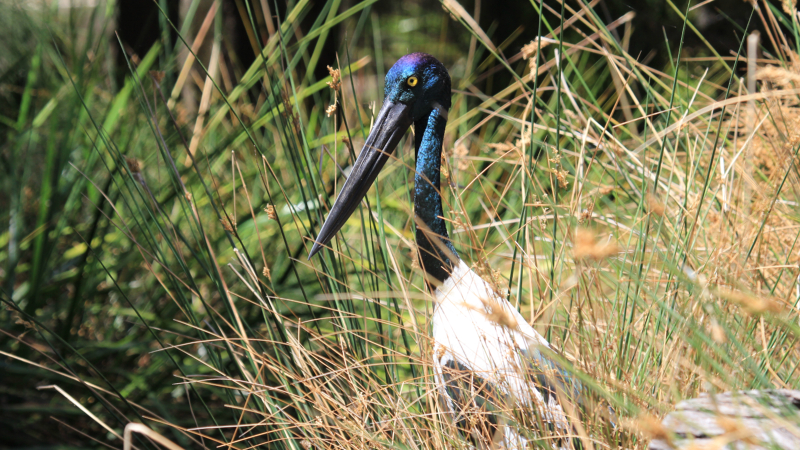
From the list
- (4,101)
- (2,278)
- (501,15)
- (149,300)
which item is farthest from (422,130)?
(501,15)

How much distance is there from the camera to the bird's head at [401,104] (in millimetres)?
1585

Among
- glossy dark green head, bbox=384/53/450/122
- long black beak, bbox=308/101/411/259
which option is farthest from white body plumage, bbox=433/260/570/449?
glossy dark green head, bbox=384/53/450/122

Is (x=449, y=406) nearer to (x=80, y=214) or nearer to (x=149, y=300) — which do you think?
(x=149, y=300)

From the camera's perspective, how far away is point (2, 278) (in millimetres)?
2180

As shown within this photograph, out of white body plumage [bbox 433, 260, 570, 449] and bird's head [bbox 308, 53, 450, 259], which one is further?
bird's head [bbox 308, 53, 450, 259]

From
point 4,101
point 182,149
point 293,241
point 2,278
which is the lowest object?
point 293,241

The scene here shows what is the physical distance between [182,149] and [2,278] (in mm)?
912

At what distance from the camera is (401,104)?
5.39 ft

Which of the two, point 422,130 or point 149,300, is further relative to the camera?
point 149,300

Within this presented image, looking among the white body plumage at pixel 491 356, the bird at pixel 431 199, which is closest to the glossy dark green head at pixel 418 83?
the bird at pixel 431 199

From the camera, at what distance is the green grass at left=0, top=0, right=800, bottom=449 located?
1.22 m

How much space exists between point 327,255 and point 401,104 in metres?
0.47

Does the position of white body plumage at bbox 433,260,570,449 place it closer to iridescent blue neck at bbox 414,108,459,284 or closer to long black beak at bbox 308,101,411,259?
iridescent blue neck at bbox 414,108,459,284

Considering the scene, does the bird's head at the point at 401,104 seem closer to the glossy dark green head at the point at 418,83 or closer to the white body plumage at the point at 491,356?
the glossy dark green head at the point at 418,83
